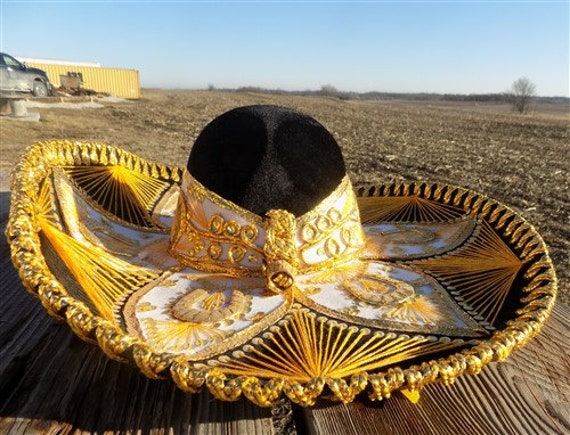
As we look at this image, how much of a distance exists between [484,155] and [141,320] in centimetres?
987

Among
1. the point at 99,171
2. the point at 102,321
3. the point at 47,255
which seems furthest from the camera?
the point at 99,171

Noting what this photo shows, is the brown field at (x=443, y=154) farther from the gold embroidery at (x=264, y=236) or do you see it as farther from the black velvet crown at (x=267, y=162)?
the black velvet crown at (x=267, y=162)

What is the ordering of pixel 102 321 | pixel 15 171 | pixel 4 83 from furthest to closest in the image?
pixel 4 83, pixel 15 171, pixel 102 321

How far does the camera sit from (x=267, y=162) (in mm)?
1447

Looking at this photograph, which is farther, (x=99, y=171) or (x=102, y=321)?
(x=99, y=171)

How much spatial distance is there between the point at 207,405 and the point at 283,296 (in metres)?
0.41

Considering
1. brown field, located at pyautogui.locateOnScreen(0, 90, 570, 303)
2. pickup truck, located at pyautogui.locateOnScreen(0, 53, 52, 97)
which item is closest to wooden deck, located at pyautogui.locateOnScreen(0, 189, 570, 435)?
brown field, located at pyautogui.locateOnScreen(0, 90, 570, 303)

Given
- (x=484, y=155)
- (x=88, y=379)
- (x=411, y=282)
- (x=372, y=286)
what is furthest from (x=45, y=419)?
(x=484, y=155)

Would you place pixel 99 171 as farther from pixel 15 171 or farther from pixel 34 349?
pixel 34 349

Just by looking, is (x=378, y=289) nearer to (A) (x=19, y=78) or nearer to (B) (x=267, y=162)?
(B) (x=267, y=162)

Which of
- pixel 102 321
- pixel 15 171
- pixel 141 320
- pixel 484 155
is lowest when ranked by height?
pixel 484 155

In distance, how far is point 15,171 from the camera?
1407 millimetres

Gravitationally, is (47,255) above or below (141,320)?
above

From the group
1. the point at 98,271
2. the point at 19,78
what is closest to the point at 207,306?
the point at 98,271
